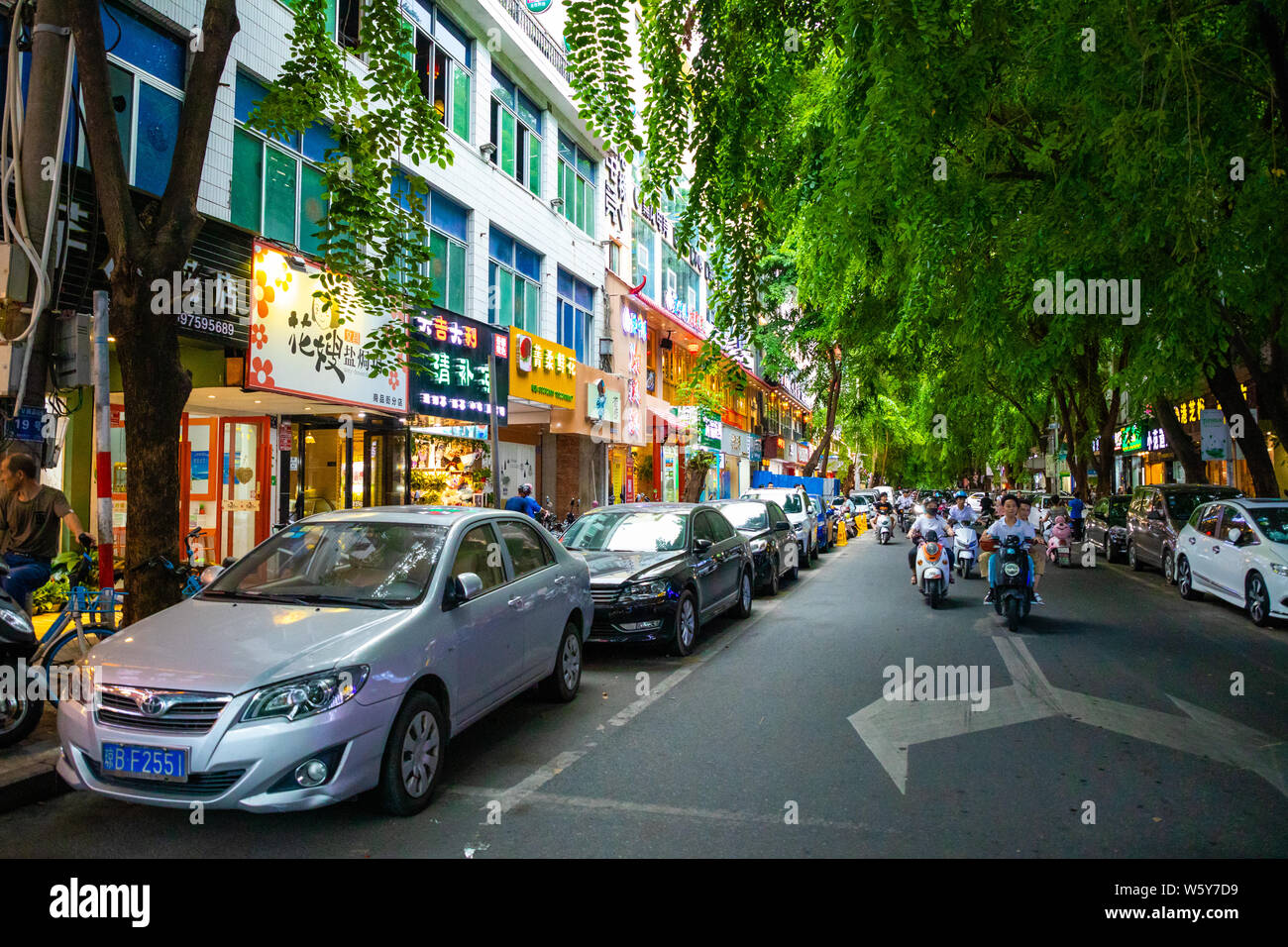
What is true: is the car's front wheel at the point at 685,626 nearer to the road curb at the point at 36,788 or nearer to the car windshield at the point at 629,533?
the car windshield at the point at 629,533

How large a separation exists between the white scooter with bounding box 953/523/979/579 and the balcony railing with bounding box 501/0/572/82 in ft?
43.4

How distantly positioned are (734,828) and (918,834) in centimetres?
92

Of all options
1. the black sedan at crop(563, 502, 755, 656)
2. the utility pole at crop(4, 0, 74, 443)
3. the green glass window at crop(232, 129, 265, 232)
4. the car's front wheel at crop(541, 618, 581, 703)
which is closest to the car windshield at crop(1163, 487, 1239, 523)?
the black sedan at crop(563, 502, 755, 656)

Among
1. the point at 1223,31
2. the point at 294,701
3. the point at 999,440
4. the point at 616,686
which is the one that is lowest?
the point at 616,686

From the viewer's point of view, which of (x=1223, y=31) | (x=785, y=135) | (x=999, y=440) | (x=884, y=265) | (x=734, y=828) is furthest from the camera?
(x=999, y=440)

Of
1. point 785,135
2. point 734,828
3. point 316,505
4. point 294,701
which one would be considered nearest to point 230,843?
point 294,701

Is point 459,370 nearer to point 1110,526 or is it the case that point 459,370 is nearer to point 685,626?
point 685,626

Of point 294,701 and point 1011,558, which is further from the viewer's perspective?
point 1011,558

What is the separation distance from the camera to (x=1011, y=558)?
10.8 meters

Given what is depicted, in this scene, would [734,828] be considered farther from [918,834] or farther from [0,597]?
[0,597]

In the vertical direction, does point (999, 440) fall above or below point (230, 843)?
above

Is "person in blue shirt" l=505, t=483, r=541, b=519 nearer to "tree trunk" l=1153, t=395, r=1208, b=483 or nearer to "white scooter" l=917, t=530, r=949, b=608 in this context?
"white scooter" l=917, t=530, r=949, b=608

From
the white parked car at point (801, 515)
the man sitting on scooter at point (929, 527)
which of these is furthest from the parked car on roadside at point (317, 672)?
the white parked car at point (801, 515)

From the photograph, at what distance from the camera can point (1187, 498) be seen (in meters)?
16.9
